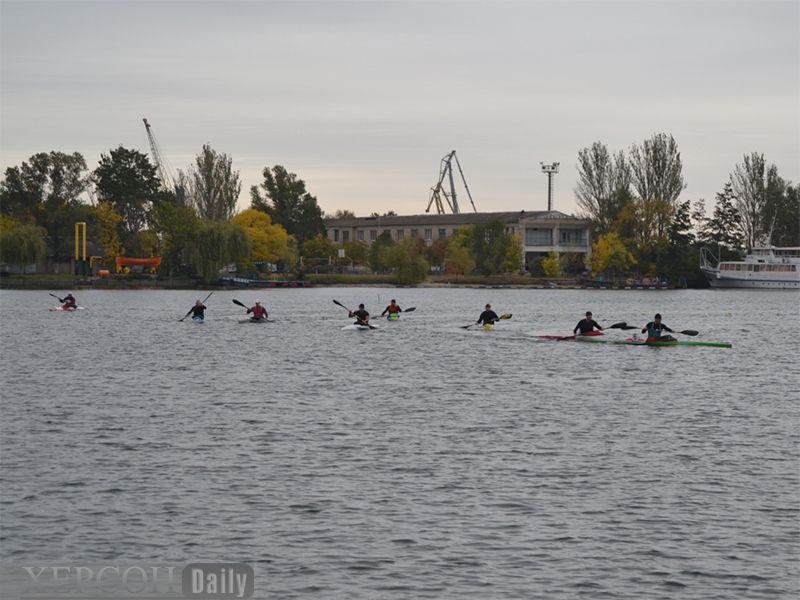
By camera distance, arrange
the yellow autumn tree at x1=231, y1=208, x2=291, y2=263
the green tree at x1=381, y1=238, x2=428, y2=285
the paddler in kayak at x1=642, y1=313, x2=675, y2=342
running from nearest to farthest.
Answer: the paddler in kayak at x1=642, y1=313, x2=675, y2=342, the green tree at x1=381, y1=238, x2=428, y2=285, the yellow autumn tree at x1=231, y1=208, x2=291, y2=263

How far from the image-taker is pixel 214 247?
433ft

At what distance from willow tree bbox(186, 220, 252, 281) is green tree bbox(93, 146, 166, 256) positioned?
2434 centimetres

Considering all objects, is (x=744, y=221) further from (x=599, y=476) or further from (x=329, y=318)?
(x=599, y=476)

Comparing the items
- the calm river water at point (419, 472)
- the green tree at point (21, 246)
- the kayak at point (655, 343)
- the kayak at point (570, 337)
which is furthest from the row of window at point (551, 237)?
the calm river water at point (419, 472)

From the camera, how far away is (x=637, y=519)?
58.5 feet

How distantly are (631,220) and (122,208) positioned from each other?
78.1 meters

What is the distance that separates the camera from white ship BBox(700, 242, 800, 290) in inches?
6186

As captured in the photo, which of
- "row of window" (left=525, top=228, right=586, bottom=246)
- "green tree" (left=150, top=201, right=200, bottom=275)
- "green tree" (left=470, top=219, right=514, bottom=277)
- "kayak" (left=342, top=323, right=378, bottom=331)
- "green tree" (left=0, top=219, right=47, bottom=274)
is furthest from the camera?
"row of window" (left=525, top=228, right=586, bottom=246)

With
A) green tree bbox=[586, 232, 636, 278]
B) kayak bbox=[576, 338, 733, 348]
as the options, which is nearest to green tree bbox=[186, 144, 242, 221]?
green tree bbox=[586, 232, 636, 278]

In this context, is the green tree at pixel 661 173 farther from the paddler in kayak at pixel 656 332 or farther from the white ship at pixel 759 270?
the paddler in kayak at pixel 656 332

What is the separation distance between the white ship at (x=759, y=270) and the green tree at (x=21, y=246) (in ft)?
322

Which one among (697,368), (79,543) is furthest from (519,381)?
(79,543)

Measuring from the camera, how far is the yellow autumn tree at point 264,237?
519 feet

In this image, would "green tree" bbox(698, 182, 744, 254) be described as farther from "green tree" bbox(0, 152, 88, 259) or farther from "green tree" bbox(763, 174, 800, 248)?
"green tree" bbox(0, 152, 88, 259)
